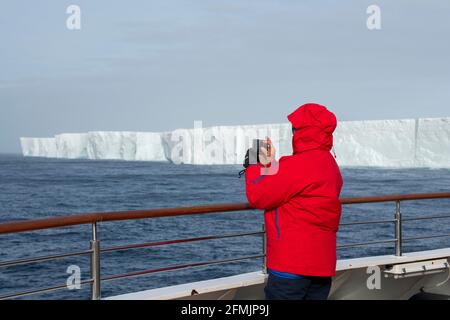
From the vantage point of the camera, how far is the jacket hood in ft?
6.34

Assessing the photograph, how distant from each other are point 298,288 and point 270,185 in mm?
377

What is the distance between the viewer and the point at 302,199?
1.93 metres

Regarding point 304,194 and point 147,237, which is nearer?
point 304,194

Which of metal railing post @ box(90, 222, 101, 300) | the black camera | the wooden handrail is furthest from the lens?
metal railing post @ box(90, 222, 101, 300)

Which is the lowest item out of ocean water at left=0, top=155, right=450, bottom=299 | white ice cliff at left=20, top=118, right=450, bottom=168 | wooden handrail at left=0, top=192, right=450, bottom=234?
ocean water at left=0, top=155, right=450, bottom=299

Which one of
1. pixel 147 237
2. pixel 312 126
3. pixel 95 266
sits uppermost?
pixel 312 126

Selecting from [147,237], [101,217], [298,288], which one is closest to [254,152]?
[298,288]

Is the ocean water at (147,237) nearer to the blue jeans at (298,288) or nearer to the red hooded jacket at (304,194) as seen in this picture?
the blue jeans at (298,288)

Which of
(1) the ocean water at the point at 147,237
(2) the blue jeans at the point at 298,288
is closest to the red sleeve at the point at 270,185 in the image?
(2) the blue jeans at the point at 298,288

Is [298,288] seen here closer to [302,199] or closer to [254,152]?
[302,199]

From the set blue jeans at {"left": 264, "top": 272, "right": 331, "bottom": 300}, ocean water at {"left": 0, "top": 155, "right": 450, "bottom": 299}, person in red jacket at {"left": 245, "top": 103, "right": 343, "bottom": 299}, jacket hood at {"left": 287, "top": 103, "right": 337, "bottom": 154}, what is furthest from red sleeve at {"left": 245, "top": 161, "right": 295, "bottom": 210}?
ocean water at {"left": 0, "top": 155, "right": 450, "bottom": 299}

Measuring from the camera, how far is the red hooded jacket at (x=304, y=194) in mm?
1911

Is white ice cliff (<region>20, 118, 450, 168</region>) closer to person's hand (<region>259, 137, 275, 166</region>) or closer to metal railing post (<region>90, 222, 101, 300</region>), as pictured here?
metal railing post (<region>90, 222, 101, 300</region>)
